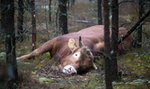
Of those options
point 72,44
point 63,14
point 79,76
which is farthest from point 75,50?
point 63,14

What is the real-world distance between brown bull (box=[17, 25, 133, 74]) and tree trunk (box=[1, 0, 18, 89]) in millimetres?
3201

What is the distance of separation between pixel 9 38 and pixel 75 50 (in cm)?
461

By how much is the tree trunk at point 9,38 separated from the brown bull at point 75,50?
126 inches

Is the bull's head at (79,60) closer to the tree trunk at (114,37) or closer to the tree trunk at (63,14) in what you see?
the tree trunk at (114,37)

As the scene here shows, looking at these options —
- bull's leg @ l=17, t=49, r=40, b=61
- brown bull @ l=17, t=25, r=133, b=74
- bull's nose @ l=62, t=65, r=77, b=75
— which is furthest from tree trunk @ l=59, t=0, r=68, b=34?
bull's nose @ l=62, t=65, r=77, b=75

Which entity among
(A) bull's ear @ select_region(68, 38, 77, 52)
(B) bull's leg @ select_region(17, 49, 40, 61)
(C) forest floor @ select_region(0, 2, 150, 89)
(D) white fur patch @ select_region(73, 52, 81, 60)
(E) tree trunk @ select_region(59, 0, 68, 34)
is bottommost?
(C) forest floor @ select_region(0, 2, 150, 89)

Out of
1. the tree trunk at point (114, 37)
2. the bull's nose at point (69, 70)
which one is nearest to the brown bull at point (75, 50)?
the bull's nose at point (69, 70)

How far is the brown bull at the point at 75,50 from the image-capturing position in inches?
520

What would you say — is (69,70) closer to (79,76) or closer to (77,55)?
(79,76)

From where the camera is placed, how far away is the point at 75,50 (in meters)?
13.8

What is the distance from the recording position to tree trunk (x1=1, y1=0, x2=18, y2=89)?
31.0 ft

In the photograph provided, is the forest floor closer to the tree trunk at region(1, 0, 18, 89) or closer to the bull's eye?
the tree trunk at region(1, 0, 18, 89)

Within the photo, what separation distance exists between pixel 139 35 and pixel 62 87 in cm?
763

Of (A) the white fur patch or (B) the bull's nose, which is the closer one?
(B) the bull's nose
